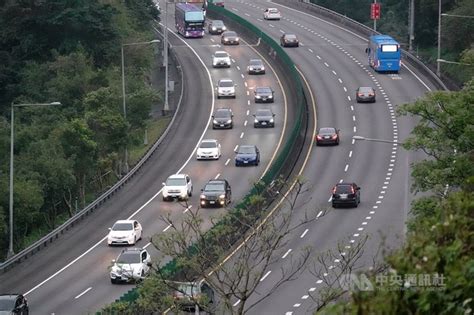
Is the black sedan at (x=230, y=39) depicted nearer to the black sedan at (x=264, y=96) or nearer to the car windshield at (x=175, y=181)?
the black sedan at (x=264, y=96)

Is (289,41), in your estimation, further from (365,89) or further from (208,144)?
(208,144)

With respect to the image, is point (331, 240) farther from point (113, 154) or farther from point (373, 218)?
point (113, 154)

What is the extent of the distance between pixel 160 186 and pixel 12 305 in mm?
31432

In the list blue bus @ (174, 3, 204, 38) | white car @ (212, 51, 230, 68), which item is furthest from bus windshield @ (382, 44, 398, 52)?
blue bus @ (174, 3, 204, 38)

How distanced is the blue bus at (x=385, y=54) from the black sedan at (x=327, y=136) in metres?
22.2

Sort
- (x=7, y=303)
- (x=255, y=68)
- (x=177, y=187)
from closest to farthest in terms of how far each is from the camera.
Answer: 1. (x=7, y=303)
2. (x=177, y=187)
3. (x=255, y=68)

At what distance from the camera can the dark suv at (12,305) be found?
46.5 meters

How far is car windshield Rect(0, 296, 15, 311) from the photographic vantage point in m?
46.6

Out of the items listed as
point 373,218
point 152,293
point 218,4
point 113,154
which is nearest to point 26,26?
point 218,4

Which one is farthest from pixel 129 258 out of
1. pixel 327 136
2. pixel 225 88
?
pixel 225 88

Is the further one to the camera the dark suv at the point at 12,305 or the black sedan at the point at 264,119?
the black sedan at the point at 264,119

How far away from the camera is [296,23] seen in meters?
137

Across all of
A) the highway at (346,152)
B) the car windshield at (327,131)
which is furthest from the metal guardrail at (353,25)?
the car windshield at (327,131)

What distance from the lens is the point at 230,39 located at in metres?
127
